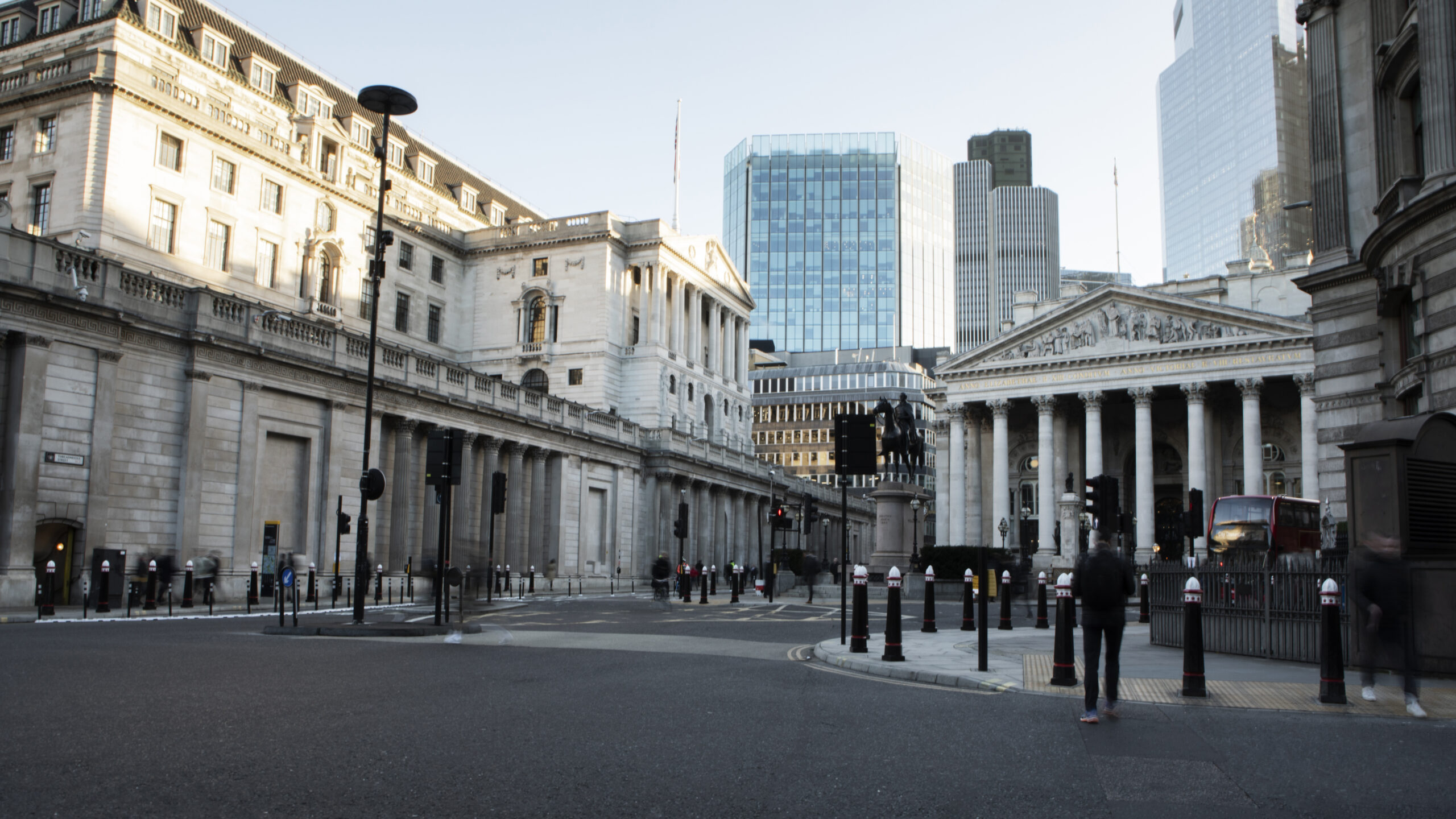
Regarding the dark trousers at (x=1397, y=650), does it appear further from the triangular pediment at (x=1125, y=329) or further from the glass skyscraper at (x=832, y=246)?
the glass skyscraper at (x=832, y=246)

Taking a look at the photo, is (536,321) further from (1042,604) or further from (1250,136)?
(1250,136)

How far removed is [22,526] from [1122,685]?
25307 millimetres

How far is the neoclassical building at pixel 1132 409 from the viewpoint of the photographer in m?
67.4

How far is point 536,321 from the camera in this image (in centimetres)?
7244

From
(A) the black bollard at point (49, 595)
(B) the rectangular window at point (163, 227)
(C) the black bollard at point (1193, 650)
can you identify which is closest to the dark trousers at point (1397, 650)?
(C) the black bollard at point (1193, 650)

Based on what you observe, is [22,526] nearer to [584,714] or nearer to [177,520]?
[177,520]

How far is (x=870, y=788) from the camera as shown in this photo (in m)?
6.55

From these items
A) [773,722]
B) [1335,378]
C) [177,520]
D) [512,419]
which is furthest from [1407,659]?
[512,419]

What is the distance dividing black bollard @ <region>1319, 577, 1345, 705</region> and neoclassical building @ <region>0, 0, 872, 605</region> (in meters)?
18.6

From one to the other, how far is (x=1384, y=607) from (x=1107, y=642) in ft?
10.3

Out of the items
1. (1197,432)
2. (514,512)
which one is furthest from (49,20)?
(1197,432)

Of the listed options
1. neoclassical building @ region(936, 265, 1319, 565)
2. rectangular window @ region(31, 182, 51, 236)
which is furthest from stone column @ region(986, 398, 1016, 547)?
rectangular window @ region(31, 182, 51, 236)

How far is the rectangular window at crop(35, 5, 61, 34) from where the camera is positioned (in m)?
52.2

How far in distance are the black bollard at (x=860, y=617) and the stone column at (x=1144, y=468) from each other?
58.0 metres
